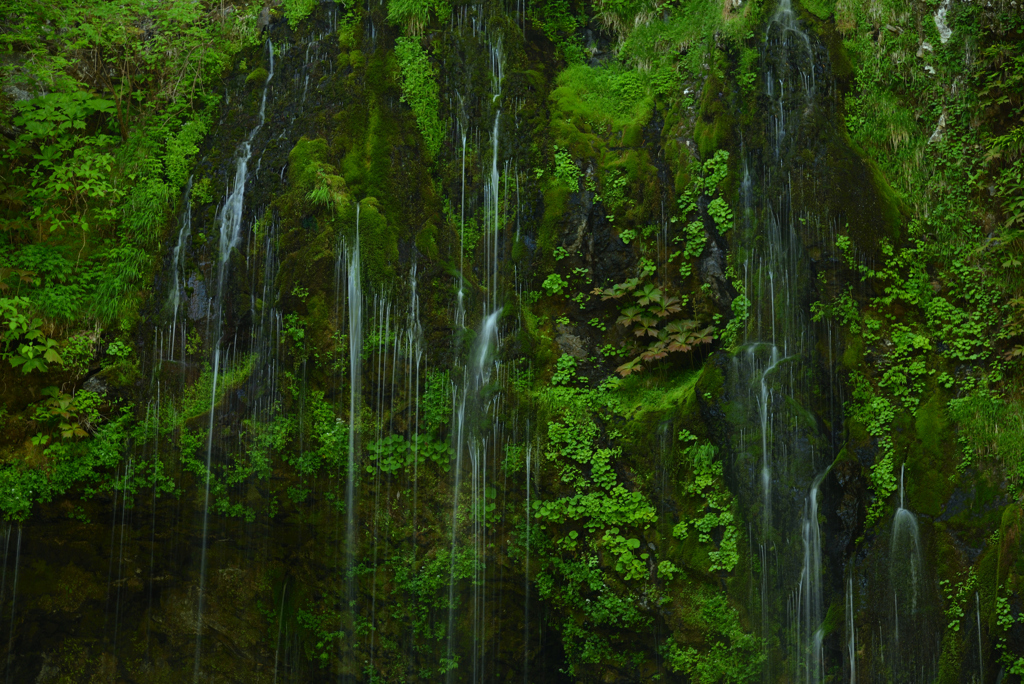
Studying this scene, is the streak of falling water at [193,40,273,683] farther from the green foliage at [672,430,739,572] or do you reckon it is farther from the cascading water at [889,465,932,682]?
the cascading water at [889,465,932,682]

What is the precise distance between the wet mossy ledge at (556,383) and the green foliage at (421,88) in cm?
6

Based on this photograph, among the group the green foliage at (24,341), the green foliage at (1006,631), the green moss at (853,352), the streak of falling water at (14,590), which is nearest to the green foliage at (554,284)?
the green moss at (853,352)

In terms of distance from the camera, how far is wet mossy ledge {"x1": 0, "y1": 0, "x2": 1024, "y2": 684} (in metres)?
6.53

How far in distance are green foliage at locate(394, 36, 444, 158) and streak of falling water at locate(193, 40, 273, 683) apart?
1763 mm

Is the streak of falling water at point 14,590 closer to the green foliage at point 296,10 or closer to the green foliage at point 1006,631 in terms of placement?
the green foliage at point 296,10

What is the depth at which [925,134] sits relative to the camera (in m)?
7.64

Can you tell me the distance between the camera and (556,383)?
7.45m

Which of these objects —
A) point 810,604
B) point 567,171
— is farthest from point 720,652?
point 567,171

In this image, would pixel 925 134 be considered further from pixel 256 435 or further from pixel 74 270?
pixel 74 270

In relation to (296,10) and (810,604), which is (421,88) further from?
(810,604)

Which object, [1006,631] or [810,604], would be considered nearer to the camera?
[1006,631]

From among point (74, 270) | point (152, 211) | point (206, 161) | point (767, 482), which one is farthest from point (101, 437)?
point (767, 482)

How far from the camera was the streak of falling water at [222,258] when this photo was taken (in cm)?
745

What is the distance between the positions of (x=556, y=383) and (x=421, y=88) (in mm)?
4028
